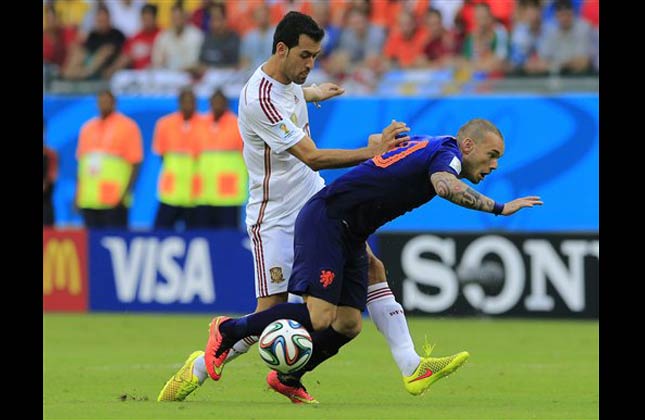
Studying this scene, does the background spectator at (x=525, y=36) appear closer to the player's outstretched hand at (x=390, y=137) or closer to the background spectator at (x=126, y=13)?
the background spectator at (x=126, y=13)

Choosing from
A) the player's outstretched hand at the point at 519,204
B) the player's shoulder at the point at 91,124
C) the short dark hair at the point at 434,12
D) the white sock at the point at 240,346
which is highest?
the short dark hair at the point at 434,12

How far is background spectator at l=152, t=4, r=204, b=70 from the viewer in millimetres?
20031

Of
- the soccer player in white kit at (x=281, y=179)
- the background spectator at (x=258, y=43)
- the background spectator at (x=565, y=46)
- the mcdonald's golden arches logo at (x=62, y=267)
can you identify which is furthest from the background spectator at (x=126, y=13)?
the soccer player in white kit at (x=281, y=179)

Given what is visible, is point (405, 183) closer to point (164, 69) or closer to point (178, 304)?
point (178, 304)

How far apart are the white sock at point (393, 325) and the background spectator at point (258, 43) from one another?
390 inches

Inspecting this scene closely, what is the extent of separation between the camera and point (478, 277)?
16453 millimetres

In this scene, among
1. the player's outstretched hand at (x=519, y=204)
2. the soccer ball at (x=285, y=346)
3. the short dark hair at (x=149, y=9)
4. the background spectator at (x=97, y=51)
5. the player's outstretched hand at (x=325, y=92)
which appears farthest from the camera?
the short dark hair at (x=149, y=9)

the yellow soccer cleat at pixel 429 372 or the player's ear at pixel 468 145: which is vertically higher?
the player's ear at pixel 468 145

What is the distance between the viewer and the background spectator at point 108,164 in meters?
18.5

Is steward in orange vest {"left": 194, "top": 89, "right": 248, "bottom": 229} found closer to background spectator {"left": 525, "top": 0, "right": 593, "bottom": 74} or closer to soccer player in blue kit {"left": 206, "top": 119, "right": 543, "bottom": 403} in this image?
background spectator {"left": 525, "top": 0, "right": 593, "bottom": 74}

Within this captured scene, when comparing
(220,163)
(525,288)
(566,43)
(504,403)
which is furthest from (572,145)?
(504,403)

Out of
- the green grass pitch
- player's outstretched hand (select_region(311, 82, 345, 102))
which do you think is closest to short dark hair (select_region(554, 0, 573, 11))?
the green grass pitch

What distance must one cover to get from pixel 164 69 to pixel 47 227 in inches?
106

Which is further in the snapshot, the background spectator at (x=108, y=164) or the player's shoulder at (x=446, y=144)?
the background spectator at (x=108, y=164)
